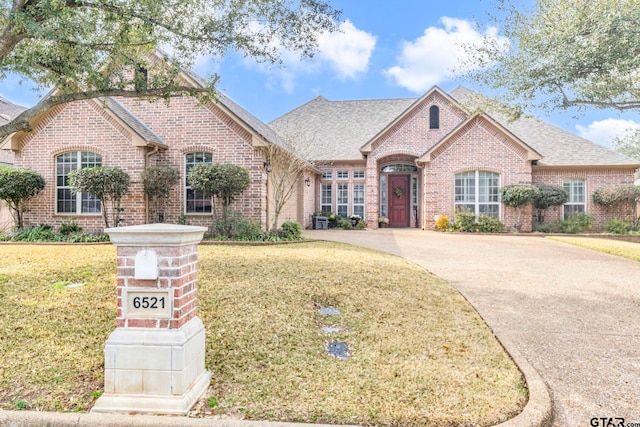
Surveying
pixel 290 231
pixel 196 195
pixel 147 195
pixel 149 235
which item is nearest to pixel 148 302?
pixel 149 235

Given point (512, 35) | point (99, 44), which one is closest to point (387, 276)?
point (99, 44)

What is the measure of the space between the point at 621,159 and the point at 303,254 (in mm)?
16483

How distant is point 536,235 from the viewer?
1616 cm

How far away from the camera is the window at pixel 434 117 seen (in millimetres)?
19422

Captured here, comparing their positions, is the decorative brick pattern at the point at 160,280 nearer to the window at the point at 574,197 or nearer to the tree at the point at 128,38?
the tree at the point at 128,38

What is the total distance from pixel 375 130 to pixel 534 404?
2028cm

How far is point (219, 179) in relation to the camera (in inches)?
460

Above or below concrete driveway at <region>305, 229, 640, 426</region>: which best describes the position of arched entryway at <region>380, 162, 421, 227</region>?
above

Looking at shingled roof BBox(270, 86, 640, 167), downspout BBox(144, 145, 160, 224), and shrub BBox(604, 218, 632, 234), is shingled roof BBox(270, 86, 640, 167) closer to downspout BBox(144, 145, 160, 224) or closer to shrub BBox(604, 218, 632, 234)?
shrub BBox(604, 218, 632, 234)

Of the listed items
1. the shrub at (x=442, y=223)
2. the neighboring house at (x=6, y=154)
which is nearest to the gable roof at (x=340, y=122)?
the shrub at (x=442, y=223)

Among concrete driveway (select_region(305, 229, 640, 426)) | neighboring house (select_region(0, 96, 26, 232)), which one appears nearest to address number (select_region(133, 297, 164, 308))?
concrete driveway (select_region(305, 229, 640, 426))

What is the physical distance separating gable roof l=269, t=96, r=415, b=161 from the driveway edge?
16.6 metres

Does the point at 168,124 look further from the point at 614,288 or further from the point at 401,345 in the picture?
the point at 614,288

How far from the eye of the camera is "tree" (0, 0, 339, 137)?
7.35 meters
